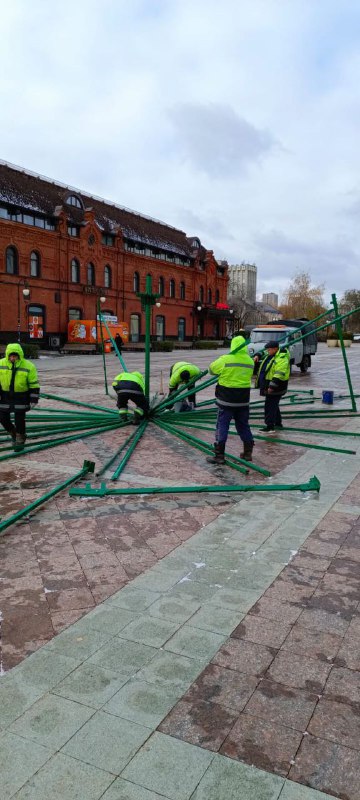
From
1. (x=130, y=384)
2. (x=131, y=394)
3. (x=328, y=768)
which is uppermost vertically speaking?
(x=130, y=384)

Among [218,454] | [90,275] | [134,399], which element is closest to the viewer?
[218,454]

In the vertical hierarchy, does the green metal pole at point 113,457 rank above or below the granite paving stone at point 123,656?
above

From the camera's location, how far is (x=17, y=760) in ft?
7.63

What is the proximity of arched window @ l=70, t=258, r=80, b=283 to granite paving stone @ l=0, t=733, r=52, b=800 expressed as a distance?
139 feet

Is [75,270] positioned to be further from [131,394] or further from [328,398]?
[131,394]

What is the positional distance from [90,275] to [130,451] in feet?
128

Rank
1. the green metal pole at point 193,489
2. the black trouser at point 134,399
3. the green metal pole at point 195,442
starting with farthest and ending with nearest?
the black trouser at point 134,399 < the green metal pole at point 195,442 < the green metal pole at point 193,489

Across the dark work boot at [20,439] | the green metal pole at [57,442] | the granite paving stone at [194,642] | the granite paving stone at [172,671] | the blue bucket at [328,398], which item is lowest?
the granite paving stone at [172,671]

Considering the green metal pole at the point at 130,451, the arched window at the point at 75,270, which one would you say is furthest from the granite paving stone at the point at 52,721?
the arched window at the point at 75,270

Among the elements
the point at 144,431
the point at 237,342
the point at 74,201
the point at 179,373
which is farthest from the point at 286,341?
the point at 74,201

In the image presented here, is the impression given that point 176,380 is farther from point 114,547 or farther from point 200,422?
point 114,547

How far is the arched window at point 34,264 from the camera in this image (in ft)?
130

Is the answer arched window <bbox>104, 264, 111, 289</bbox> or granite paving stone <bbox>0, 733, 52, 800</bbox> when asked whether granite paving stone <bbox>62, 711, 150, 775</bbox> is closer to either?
granite paving stone <bbox>0, 733, 52, 800</bbox>

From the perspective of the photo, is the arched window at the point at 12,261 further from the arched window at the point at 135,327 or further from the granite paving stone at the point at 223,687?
the granite paving stone at the point at 223,687
